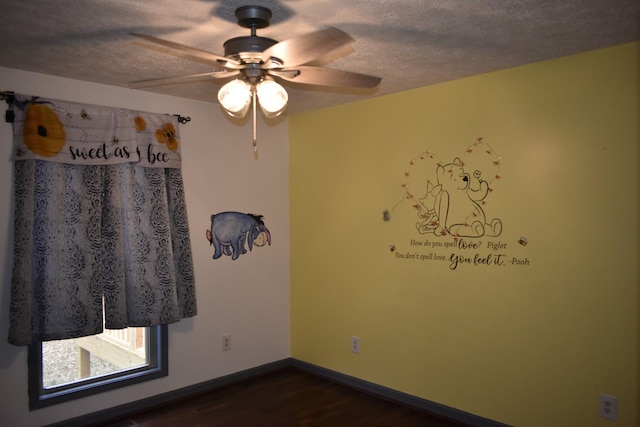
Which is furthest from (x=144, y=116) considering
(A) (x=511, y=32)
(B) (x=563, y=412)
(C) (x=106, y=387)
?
(B) (x=563, y=412)

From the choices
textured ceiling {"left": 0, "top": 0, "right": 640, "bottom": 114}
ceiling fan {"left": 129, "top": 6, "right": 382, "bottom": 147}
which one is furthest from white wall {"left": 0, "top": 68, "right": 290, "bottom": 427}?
ceiling fan {"left": 129, "top": 6, "right": 382, "bottom": 147}

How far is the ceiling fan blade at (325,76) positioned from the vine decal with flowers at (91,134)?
5.17 feet

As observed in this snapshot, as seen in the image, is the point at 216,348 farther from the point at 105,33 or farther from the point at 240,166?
the point at 105,33

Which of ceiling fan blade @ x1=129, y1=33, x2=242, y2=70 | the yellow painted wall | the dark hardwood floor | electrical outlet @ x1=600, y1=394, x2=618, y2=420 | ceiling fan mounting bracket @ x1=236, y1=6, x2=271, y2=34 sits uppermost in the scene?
ceiling fan mounting bracket @ x1=236, y1=6, x2=271, y2=34

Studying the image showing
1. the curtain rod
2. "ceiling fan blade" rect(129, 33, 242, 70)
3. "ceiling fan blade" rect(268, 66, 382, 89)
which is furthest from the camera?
the curtain rod

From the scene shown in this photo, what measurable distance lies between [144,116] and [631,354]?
329cm

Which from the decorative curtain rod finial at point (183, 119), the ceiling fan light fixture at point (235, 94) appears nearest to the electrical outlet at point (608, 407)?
the ceiling fan light fixture at point (235, 94)

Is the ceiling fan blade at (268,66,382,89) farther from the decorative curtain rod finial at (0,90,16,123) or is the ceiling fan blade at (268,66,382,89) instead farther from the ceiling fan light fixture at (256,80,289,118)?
the decorative curtain rod finial at (0,90,16,123)

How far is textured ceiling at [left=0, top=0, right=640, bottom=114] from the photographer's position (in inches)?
79.4

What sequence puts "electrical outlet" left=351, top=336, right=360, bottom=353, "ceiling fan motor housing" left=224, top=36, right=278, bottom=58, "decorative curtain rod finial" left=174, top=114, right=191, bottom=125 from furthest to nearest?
"electrical outlet" left=351, top=336, right=360, bottom=353 → "decorative curtain rod finial" left=174, top=114, right=191, bottom=125 → "ceiling fan motor housing" left=224, top=36, right=278, bottom=58

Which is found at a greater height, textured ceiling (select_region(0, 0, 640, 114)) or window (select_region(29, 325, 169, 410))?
textured ceiling (select_region(0, 0, 640, 114))

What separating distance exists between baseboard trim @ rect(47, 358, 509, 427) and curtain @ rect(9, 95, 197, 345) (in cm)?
62

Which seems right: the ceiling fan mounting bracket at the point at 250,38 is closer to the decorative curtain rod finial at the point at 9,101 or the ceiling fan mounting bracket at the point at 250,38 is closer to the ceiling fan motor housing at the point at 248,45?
the ceiling fan motor housing at the point at 248,45

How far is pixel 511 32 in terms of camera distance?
2328mm
